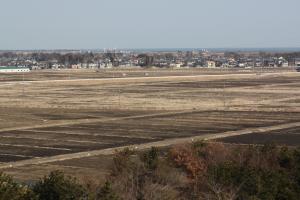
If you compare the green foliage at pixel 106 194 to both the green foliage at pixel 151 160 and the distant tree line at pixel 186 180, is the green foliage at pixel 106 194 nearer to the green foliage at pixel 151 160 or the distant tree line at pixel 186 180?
the distant tree line at pixel 186 180

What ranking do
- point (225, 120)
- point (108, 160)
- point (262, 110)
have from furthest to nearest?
point (262, 110) → point (225, 120) → point (108, 160)

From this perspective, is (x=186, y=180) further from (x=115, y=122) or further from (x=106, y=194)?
(x=115, y=122)

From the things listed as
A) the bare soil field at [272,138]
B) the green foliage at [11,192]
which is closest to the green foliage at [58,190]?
the green foliage at [11,192]

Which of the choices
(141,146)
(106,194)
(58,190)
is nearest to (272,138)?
(141,146)

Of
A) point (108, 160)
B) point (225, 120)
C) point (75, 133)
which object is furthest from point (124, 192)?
point (225, 120)

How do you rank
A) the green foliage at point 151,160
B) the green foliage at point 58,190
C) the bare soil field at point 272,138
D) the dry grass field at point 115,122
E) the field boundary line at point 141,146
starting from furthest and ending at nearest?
the bare soil field at point 272,138 → the dry grass field at point 115,122 → the field boundary line at point 141,146 → the green foliage at point 151,160 → the green foliage at point 58,190

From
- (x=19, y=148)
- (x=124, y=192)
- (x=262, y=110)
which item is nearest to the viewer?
(x=124, y=192)

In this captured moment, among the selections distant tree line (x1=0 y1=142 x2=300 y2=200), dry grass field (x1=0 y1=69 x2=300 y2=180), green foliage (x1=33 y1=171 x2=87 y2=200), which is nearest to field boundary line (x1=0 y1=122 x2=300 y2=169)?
dry grass field (x1=0 y1=69 x2=300 y2=180)

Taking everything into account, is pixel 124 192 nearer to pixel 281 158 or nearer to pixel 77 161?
pixel 281 158
